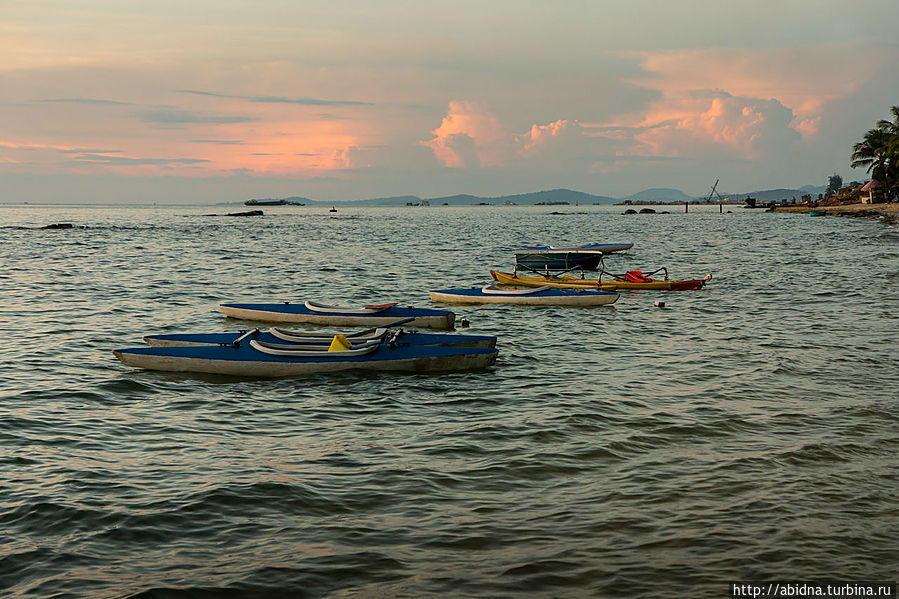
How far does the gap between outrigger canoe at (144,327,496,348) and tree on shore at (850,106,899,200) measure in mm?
92506

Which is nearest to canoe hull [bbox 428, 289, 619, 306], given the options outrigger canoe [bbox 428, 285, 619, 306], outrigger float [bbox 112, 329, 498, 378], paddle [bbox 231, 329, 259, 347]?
outrigger canoe [bbox 428, 285, 619, 306]

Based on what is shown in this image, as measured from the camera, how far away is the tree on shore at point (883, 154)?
9416 cm

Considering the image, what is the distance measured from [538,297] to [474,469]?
1720 centimetres

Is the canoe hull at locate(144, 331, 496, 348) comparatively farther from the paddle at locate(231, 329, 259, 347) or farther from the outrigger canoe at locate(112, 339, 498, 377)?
the outrigger canoe at locate(112, 339, 498, 377)

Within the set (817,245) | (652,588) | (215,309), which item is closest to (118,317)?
(215,309)

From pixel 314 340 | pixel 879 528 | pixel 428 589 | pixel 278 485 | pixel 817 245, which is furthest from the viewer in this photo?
pixel 817 245

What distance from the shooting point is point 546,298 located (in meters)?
26.7

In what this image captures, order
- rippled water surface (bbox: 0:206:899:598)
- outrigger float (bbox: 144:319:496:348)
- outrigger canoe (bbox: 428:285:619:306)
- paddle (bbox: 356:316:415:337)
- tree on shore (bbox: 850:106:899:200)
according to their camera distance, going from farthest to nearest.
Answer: tree on shore (bbox: 850:106:899:200), outrigger canoe (bbox: 428:285:619:306), paddle (bbox: 356:316:415:337), outrigger float (bbox: 144:319:496:348), rippled water surface (bbox: 0:206:899:598)

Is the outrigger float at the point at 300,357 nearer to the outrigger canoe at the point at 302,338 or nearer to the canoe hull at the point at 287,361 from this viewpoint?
the canoe hull at the point at 287,361

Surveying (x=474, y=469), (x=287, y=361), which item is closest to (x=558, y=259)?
(x=287, y=361)

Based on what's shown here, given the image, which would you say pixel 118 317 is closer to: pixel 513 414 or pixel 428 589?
pixel 513 414

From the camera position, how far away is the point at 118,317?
24.1m

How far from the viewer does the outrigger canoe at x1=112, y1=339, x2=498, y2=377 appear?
15.3 m

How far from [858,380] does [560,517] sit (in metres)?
9.07
